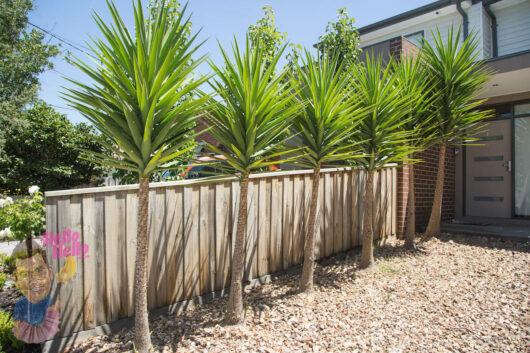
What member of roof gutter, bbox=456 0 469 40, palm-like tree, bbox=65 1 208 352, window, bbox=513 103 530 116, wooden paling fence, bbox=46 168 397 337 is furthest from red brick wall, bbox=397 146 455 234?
roof gutter, bbox=456 0 469 40

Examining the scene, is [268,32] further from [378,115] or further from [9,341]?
[9,341]

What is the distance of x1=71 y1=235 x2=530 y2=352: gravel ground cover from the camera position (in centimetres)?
233

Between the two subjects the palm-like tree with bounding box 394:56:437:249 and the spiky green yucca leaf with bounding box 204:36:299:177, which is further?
the palm-like tree with bounding box 394:56:437:249

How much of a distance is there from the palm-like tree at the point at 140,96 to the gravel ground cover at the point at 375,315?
486 mm

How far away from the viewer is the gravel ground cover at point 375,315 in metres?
2.33

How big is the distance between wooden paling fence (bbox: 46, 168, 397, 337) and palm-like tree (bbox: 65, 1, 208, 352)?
45cm

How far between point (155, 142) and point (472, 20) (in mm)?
11390

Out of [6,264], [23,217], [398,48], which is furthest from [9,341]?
[398,48]

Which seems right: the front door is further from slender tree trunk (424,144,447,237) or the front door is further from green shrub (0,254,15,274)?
green shrub (0,254,15,274)

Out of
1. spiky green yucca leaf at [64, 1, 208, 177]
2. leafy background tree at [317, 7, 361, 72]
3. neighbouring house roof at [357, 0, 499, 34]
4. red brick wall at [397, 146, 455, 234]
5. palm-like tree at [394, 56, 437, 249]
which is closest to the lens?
spiky green yucca leaf at [64, 1, 208, 177]

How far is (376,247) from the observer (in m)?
4.80
